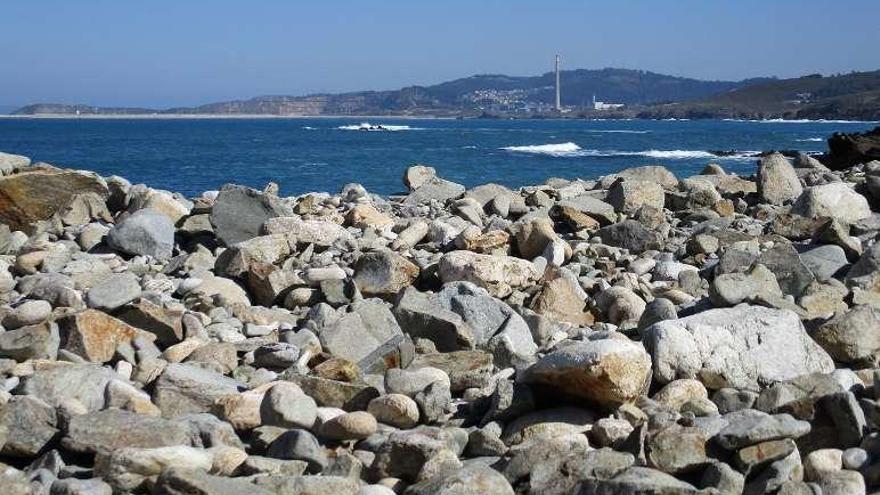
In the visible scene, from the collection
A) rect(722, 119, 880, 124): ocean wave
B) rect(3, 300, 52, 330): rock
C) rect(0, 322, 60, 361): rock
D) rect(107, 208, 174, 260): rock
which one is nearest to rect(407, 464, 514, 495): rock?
rect(0, 322, 60, 361): rock

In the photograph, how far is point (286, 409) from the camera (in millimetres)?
6172

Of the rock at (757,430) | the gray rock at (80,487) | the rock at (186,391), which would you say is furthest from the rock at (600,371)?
the gray rock at (80,487)

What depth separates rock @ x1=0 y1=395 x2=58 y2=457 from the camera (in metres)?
5.86

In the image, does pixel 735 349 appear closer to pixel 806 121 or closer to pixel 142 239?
pixel 142 239

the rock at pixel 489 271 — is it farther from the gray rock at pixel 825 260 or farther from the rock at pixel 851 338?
the rock at pixel 851 338

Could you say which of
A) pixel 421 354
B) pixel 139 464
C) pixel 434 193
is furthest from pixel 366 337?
pixel 434 193

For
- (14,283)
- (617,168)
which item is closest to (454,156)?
(617,168)

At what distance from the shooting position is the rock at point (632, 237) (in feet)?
39.7

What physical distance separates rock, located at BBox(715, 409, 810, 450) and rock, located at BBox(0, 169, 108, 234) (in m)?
9.28

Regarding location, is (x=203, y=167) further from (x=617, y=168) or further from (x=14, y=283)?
(x=14, y=283)

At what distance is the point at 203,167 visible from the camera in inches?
1806

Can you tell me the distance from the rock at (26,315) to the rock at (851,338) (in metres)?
5.42

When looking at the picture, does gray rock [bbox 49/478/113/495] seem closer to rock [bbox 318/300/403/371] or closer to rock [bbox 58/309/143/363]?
rock [bbox 58/309/143/363]

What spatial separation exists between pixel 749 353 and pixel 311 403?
2.62m
